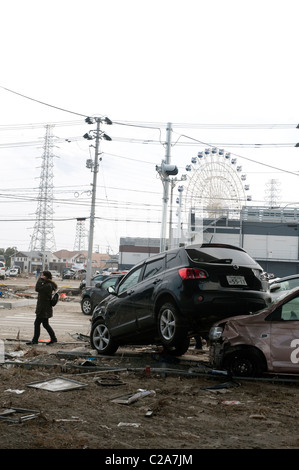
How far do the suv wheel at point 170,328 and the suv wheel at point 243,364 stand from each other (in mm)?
924

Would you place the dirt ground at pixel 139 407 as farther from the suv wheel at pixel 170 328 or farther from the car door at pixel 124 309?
the car door at pixel 124 309

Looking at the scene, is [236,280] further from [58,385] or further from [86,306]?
[86,306]

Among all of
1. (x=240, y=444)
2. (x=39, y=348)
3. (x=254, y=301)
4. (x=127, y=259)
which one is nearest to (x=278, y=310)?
(x=254, y=301)

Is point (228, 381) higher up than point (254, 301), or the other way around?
point (254, 301)

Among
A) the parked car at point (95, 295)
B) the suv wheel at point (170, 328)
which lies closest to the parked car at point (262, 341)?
the suv wheel at point (170, 328)

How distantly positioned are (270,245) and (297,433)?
58.8 m

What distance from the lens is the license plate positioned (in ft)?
28.7

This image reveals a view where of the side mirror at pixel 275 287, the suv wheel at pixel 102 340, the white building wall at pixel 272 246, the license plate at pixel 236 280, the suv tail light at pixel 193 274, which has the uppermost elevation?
the white building wall at pixel 272 246

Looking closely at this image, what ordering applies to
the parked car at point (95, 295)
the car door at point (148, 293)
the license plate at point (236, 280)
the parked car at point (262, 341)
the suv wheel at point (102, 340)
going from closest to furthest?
the parked car at point (262, 341), the license plate at point (236, 280), the car door at point (148, 293), the suv wheel at point (102, 340), the parked car at point (95, 295)

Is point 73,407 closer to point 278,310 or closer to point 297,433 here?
point 297,433

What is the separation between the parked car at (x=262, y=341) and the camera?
7.72 m

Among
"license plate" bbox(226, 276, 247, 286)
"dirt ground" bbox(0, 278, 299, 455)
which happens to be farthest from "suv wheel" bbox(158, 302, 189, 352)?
"license plate" bbox(226, 276, 247, 286)

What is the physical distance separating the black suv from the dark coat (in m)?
3.21

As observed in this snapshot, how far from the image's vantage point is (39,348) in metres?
11.9
